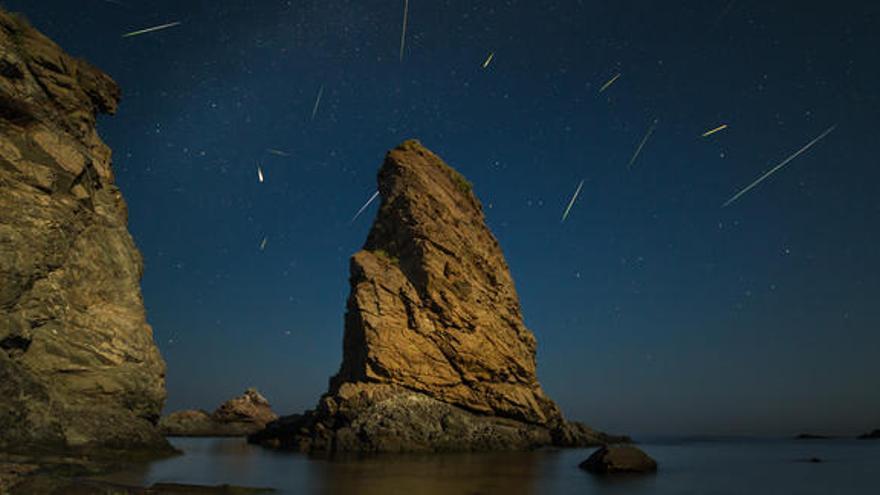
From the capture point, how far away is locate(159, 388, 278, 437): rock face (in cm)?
11369

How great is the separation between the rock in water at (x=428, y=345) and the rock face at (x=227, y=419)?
45677 mm

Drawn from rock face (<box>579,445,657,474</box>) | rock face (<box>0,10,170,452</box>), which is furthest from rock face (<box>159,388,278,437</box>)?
rock face (<box>579,445,657,474</box>)

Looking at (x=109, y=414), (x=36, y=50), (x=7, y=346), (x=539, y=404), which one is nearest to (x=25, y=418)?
(x=7, y=346)

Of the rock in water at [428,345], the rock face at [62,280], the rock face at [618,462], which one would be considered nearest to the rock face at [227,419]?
the rock in water at [428,345]

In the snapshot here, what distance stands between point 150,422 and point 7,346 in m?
A: 10.9

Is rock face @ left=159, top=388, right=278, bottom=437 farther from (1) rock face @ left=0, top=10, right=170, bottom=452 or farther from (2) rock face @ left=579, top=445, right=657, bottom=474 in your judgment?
(2) rock face @ left=579, top=445, right=657, bottom=474

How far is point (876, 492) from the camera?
98.3 feet

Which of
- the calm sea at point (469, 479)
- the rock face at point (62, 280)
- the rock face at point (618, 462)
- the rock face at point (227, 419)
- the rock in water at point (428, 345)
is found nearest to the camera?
the calm sea at point (469, 479)

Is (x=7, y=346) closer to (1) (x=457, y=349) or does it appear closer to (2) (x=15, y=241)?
(2) (x=15, y=241)

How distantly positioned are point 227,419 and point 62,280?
319 feet

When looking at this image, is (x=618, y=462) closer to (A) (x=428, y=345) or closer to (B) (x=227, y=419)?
(A) (x=428, y=345)

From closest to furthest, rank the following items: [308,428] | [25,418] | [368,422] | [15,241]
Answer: [25,418]
[15,241]
[368,422]
[308,428]

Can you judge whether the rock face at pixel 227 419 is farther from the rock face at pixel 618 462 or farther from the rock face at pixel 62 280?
the rock face at pixel 618 462

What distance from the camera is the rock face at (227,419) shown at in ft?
373
